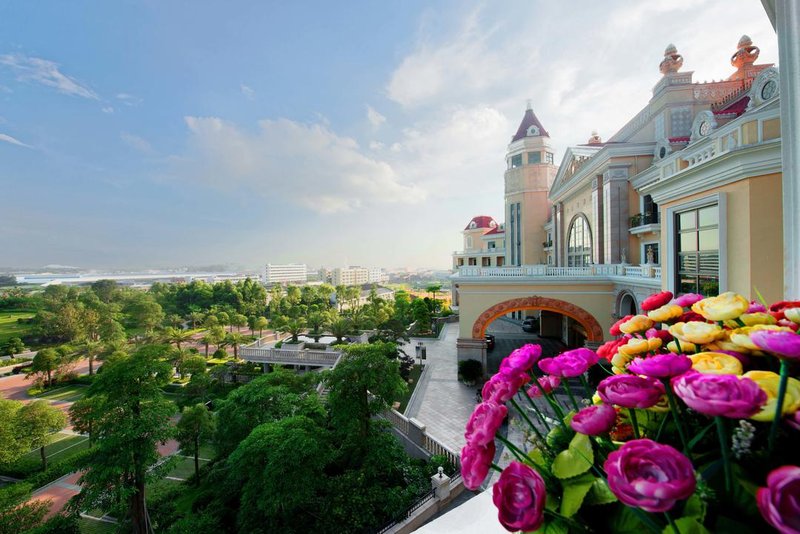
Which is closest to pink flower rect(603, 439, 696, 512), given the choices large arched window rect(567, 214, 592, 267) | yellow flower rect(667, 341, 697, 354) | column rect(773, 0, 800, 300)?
yellow flower rect(667, 341, 697, 354)

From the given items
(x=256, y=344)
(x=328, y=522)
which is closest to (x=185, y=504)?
(x=328, y=522)

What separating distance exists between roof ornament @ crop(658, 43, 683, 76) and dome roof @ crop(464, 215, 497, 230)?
2283 cm

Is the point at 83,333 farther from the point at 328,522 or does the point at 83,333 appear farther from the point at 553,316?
the point at 553,316

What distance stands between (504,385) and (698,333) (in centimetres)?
71

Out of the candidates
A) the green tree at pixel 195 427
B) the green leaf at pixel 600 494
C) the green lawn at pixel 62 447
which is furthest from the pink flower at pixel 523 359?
the green lawn at pixel 62 447

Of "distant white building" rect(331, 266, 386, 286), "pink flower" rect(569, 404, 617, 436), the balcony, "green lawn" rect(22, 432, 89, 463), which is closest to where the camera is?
"pink flower" rect(569, 404, 617, 436)

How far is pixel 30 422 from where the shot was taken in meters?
10.6

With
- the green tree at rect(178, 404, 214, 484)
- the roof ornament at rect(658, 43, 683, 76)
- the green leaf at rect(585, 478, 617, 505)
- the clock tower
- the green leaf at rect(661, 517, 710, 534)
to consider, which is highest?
the roof ornament at rect(658, 43, 683, 76)

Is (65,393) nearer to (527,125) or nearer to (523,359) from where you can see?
(523,359)

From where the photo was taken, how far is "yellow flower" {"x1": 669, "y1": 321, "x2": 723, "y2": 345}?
1.10 m

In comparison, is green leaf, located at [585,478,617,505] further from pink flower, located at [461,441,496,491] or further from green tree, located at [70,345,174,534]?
green tree, located at [70,345,174,534]

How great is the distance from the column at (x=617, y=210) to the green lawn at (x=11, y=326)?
47.6 m

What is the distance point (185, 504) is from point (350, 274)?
12163 cm

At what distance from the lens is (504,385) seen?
3.96 ft
